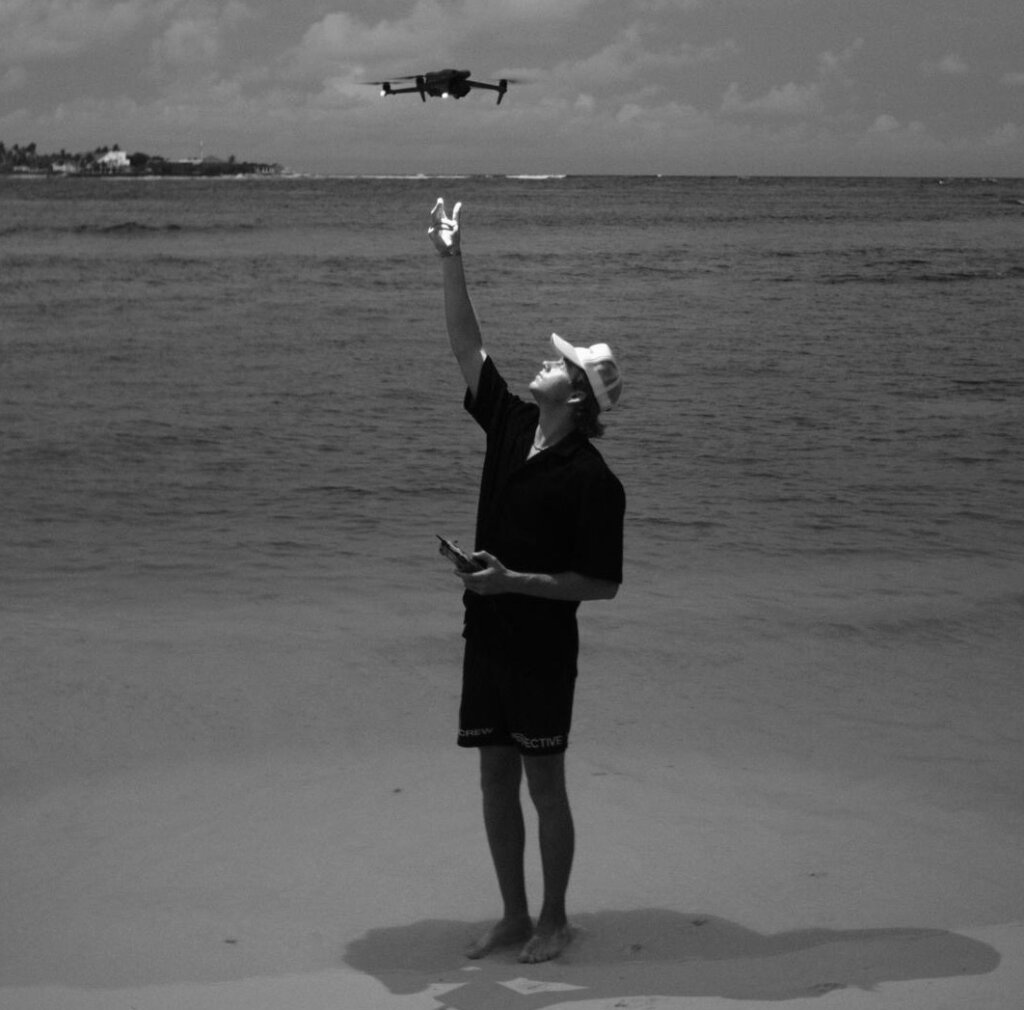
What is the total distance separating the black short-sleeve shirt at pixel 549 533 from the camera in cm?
394

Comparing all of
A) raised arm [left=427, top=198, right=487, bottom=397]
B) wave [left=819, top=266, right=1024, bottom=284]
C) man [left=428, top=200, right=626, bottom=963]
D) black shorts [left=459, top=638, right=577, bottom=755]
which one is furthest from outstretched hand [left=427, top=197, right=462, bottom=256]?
wave [left=819, top=266, right=1024, bottom=284]

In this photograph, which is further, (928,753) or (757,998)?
(928,753)

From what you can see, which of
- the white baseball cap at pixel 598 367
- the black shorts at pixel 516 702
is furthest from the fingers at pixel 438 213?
the black shorts at pixel 516 702

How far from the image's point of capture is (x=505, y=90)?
15.3 ft

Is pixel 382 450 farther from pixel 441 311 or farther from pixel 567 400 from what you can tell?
pixel 441 311

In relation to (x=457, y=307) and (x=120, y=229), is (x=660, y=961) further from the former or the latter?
(x=120, y=229)

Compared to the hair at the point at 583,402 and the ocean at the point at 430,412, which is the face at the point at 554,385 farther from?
the ocean at the point at 430,412

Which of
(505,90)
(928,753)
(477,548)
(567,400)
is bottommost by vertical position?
(928,753)

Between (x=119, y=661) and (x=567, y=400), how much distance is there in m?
3.95

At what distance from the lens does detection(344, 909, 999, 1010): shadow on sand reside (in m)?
3.96

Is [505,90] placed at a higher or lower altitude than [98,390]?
higher

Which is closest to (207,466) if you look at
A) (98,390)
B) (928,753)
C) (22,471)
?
(22,471)

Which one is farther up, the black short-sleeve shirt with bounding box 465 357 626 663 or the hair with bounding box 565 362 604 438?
the hair with bounding box 565 362 604 438

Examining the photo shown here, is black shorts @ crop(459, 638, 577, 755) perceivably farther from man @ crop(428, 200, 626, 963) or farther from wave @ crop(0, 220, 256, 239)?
wave @ crop(0, 220, 256, 239)
